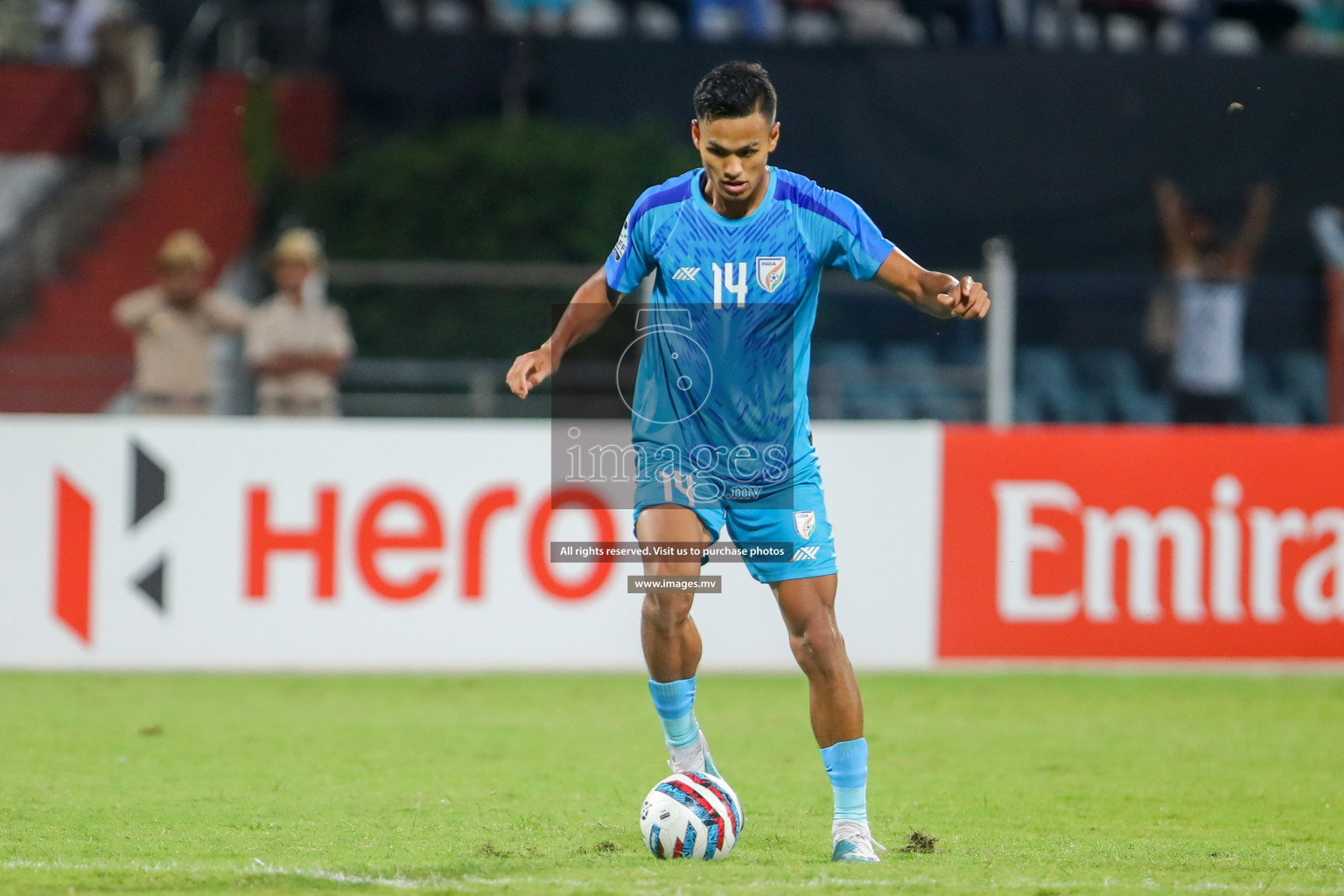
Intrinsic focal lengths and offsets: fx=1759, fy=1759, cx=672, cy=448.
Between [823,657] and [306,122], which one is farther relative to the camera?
[306,122]

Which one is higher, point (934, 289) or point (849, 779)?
point (934, 289)

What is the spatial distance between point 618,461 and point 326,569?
170 cm

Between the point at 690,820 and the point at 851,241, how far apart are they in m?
1.79

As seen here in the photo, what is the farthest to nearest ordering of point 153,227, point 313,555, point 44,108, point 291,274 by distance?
point 44,108
point 153,227
point 291,274
point 313,555

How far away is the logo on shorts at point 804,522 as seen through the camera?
5.25 meters

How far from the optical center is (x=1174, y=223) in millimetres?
13688

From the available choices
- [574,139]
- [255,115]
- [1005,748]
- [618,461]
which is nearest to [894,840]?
[1005,748]

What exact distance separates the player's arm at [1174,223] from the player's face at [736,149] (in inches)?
321

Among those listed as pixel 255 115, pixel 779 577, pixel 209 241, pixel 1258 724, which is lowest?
pixel 1258 724

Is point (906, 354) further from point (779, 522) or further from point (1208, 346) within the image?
point (779, 522)

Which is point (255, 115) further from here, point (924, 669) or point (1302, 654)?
point (1302, 654)

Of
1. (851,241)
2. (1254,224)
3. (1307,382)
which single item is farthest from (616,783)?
(1254,224)

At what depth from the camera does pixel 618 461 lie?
966 centimetres

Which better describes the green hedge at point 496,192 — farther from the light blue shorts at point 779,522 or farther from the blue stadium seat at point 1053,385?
the light blue shorts at point 779,522
